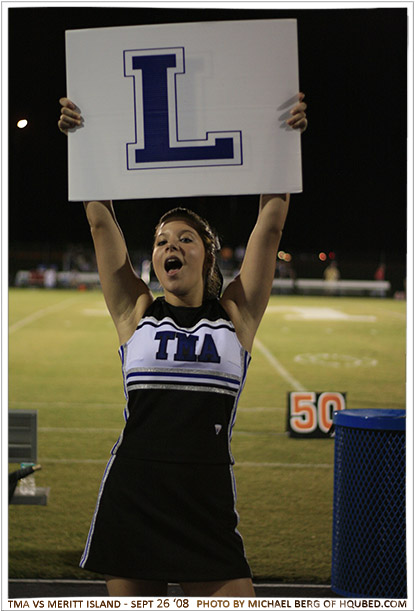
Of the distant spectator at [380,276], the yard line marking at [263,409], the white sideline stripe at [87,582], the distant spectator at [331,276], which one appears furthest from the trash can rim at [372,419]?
the distant spectator at [380,276]

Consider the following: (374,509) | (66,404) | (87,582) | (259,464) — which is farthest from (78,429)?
(374,509)

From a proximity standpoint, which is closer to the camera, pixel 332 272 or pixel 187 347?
pixel 187 347

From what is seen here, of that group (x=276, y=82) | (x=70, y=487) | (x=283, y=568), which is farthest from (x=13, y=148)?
(x=70, y=487)

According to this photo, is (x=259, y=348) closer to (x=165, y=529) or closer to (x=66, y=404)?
(x=66, y=404)

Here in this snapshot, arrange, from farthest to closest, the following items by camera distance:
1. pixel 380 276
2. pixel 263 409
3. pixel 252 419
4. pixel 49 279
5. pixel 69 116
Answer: pixel 380 276
pixel 49 279
pixel 263 409
pixel 252 419
pixel 69 116

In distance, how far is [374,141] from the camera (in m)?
5.49

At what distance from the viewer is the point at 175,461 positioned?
248cm

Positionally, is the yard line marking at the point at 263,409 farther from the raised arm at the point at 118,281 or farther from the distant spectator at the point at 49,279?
the distant spectator at the point at 49,279

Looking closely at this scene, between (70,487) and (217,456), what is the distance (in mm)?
4053

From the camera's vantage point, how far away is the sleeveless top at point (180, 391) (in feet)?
8.17

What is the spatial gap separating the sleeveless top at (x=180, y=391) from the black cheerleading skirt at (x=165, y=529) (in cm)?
6

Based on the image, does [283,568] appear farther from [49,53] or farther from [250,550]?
[49,53]

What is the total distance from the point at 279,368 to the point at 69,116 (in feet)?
33.6

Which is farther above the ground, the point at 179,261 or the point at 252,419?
the point at 179,261
